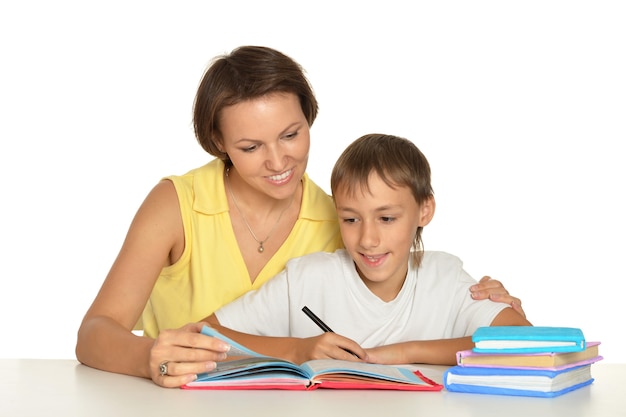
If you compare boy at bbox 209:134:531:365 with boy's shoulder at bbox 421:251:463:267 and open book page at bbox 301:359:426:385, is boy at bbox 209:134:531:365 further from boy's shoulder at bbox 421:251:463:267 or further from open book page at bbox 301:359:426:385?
open book page at bbox 301:359:426:385

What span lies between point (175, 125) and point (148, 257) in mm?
2320

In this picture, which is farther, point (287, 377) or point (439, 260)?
point (439, 260)

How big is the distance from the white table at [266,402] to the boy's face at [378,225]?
656 millimetres

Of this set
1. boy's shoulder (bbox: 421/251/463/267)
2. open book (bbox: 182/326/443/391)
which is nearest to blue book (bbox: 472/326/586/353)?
open book (bbox: 182/326/443/391)

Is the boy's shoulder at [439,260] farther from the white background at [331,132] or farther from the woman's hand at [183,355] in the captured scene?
the white background at [331,132]

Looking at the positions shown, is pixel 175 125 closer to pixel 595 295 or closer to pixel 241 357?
pixel 595 295

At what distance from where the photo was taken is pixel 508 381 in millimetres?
1906

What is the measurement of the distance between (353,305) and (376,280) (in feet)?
0.37

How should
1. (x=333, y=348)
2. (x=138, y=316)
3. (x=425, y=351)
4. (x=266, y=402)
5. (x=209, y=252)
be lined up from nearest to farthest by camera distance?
(x=266, y=402) < (x=333, y=348) < (x=425, y=351) < (x=138, y=316) < (x=209, y=252)

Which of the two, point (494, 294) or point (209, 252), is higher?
point (209, 252)

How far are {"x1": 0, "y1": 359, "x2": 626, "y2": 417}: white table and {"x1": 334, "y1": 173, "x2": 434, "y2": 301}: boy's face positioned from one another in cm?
66

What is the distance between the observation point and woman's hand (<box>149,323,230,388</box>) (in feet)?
6.29

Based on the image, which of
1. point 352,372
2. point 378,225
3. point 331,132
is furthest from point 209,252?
point 331,132

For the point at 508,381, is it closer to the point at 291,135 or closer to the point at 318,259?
the point at 318,259
